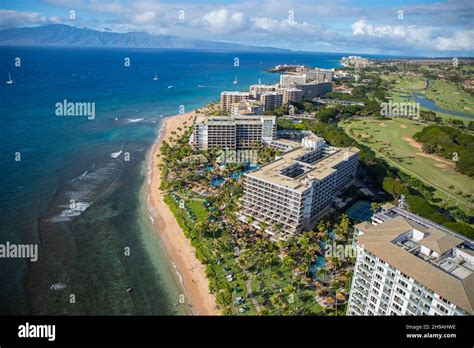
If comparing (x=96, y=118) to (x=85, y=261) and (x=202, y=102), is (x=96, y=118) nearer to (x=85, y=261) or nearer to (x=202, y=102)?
(x=202, y=102)

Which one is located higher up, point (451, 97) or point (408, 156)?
point (451, 97)

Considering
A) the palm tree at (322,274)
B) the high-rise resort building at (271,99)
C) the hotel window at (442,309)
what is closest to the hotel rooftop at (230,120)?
the high-rise resort building at (271,99)

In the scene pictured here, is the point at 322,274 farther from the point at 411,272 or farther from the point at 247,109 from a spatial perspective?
the point at 247,109

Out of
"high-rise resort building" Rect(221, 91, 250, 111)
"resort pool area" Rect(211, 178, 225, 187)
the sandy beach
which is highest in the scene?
"high-rise resort building" Rect(221, 91, 250, 111)

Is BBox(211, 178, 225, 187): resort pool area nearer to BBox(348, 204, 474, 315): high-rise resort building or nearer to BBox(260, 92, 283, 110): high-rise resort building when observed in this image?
BBox(348, 204, 474, 315): high-rise resort building

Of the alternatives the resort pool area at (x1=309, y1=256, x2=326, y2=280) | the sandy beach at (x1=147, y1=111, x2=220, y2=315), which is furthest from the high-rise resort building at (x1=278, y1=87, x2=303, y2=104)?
the resort pool area at (x1=309, y1=256, x2=326, y2=280)

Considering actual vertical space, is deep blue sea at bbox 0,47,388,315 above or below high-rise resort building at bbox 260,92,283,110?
below

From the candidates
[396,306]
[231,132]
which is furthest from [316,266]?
[231,132]

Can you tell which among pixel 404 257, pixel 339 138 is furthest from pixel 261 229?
pixel 339 138
